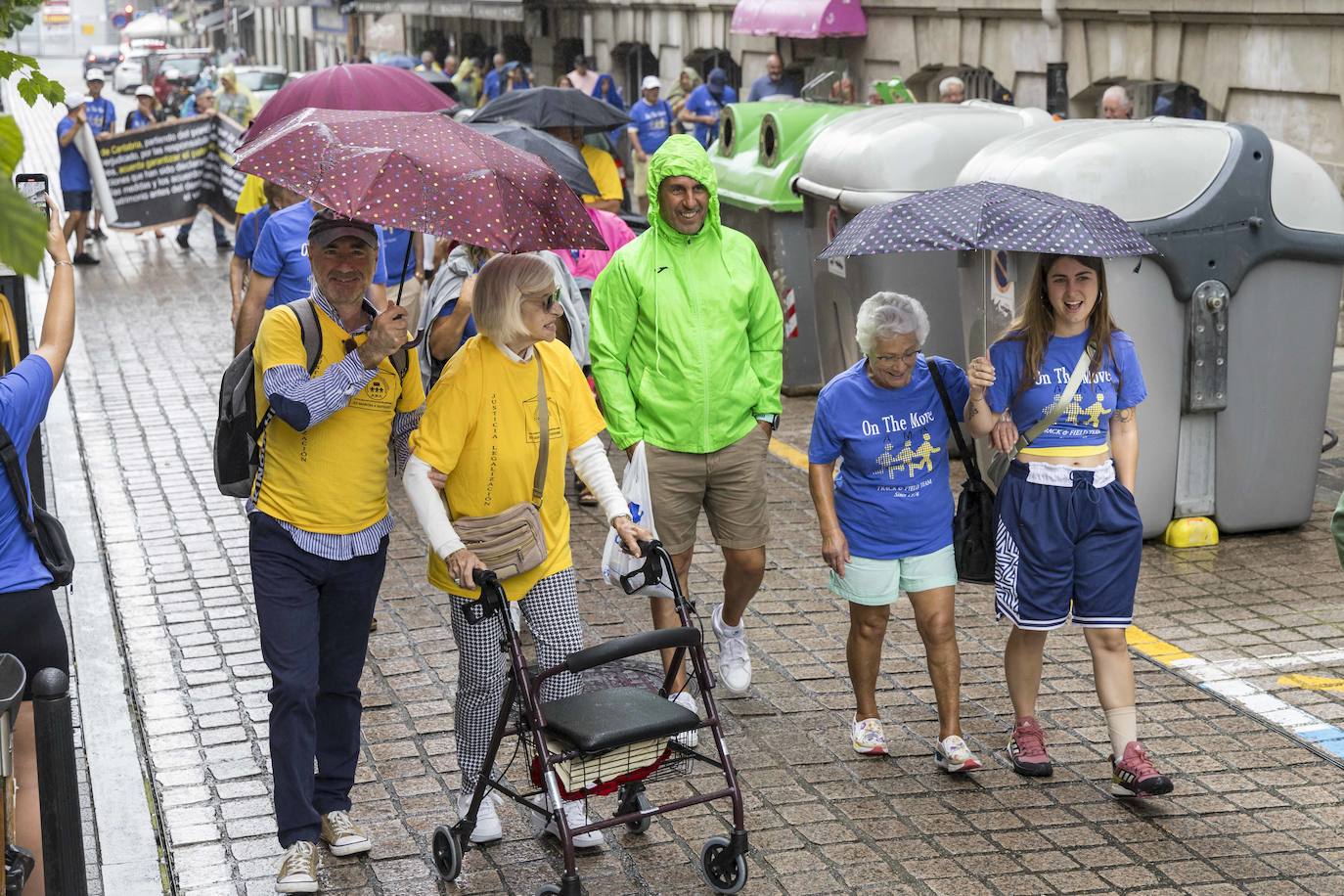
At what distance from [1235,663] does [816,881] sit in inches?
96.7

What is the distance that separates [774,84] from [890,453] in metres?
18.4

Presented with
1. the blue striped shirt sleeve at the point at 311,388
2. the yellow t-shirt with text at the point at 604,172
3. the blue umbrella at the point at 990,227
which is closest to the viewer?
the blue striped shirt sleeve at the point at 311,388

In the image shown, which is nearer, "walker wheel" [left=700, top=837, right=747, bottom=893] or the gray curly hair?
"walker wheel" [left=700, top=837, right=747, bottom=893]

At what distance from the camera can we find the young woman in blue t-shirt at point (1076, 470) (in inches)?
209

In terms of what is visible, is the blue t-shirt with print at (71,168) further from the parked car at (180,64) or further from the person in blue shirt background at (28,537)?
the parked car at (180,64)

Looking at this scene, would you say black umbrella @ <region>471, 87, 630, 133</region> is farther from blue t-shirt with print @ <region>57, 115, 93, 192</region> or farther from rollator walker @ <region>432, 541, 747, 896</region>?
blue t-shirt with print @ <region>57, 115, 93, 192</region>

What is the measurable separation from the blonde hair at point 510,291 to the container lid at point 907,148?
514 centimetres

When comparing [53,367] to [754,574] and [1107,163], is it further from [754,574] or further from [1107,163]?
[1107,163]

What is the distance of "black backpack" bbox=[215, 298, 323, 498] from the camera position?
4.58 m

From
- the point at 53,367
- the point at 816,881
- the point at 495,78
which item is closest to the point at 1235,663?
the point at 816,881

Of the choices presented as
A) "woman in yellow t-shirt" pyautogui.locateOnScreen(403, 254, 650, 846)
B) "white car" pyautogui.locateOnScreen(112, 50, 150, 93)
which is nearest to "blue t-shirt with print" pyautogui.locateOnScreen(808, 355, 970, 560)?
"woman in yellow t-shirt" pyautogui.locateOnScreen(403, 254, 650, 846)

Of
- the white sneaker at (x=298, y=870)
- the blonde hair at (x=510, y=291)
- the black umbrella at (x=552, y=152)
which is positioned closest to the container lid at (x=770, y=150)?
the black umbrella at (x=552, y=152)

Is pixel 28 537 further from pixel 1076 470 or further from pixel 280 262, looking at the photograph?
pixel 280 262

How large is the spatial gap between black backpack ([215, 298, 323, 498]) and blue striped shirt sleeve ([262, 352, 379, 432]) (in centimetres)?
10
